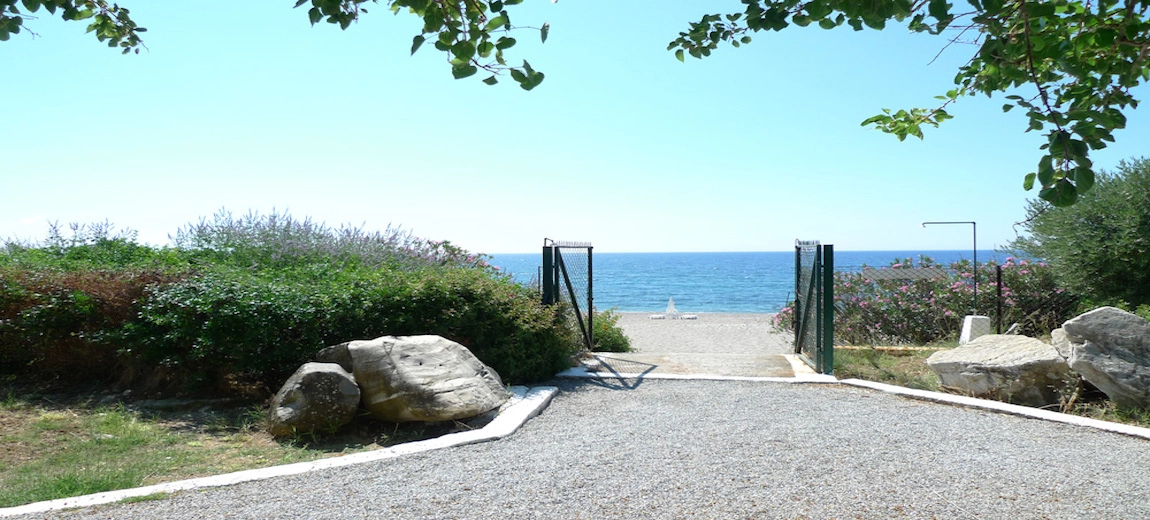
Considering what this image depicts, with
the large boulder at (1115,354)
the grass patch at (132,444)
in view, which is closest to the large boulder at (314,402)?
the grass patch at (132,444)

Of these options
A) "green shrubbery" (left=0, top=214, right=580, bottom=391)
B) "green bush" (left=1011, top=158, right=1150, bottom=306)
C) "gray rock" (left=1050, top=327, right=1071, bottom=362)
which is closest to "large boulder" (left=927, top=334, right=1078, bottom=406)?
"gray rock" (left=1050, top=327, right=1071, bottom=362)

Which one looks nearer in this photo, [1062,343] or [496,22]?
[496,22]

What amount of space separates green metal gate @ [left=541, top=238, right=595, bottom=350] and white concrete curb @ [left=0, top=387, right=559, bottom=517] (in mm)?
2739

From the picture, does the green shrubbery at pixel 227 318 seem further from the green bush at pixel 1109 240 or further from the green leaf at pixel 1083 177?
the green bush at pixel 1109 240

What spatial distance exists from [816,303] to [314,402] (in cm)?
543

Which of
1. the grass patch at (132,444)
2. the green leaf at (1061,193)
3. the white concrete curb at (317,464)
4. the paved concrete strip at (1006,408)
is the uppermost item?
the green leaf at (1061,193)

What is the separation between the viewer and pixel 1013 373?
6.49m

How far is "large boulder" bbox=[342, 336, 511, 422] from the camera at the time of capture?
18.6 feet

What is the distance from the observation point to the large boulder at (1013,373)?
6453 millimetres

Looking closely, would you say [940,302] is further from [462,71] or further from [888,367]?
[462,71]

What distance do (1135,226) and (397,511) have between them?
32.7 ft

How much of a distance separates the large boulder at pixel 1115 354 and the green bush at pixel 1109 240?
3.61 m

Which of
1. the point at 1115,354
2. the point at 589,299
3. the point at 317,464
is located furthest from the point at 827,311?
the point at 317,464

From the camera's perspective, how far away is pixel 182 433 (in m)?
5.56
